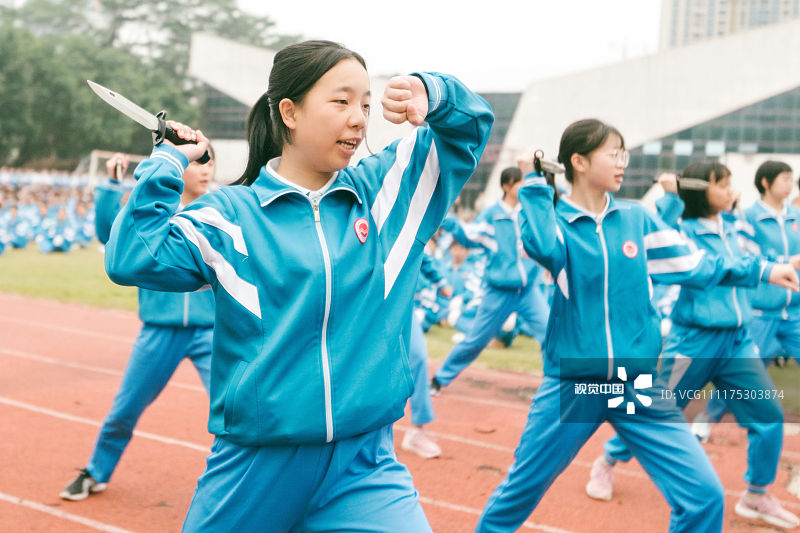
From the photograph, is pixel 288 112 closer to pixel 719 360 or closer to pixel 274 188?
pixel 274 188

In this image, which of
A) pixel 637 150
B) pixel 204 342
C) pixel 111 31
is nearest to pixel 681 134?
pixel 637 150

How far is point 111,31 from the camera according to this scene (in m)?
63.8

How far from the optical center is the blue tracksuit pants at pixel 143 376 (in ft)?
13.7

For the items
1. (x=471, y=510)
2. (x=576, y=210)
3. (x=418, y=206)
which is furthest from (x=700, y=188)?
(x=418, y=206)

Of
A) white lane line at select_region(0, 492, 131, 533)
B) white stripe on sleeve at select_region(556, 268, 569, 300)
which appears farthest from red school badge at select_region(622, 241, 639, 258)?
white lane line at select_region(0, 492, 131, 533)

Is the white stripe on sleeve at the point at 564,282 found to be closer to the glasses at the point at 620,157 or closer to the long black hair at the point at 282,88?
the glasses at the point at 620,157

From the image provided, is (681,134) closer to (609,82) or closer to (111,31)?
(609,82)

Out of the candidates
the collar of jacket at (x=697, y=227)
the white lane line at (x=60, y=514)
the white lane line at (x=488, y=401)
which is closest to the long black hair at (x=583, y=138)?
the collar of jacket at (x=697, y=227)

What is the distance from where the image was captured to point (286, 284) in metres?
1.97

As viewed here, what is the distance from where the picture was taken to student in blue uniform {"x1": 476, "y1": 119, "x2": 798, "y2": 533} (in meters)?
3.20

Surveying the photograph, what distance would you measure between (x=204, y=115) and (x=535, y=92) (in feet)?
73.7

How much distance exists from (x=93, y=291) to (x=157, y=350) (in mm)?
9776

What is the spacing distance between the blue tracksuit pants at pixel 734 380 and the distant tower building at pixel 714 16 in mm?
94066

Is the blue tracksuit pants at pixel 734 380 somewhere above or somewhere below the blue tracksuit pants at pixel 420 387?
above
